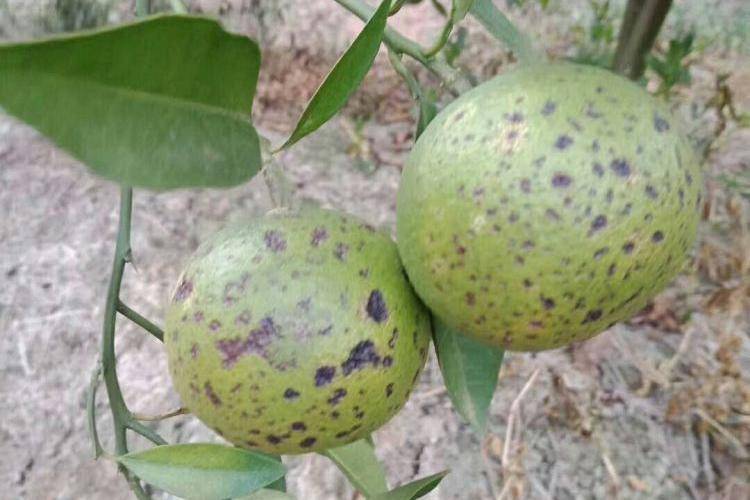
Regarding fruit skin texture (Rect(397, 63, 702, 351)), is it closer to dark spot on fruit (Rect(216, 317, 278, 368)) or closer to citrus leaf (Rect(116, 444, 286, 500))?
dark spot on fruit (Rect(216, 317, 278, 368))

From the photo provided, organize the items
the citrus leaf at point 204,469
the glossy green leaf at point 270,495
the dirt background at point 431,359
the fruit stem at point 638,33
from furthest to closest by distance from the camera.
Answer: the dirt background at point 431,359 → the fruit stem at point 638,33 → the glossy green leaf at point 270,495 → the citrus leaf at point 204,469

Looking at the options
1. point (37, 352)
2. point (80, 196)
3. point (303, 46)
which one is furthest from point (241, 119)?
point (303, 46)

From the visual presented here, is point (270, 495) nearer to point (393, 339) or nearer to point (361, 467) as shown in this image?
point (361, 467)

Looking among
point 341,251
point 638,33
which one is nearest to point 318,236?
point 341,251

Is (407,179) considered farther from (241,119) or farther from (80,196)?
(80,196)

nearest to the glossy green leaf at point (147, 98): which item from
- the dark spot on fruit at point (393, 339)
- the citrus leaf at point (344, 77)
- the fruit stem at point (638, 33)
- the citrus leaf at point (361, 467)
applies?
the citrus leaf at point (344, 77)

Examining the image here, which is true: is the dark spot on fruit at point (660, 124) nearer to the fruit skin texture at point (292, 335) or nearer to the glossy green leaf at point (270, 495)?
the fruit skin texture at point (292, 335)
